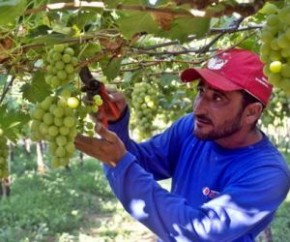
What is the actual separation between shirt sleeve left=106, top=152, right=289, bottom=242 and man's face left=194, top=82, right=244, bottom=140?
9.6 inches

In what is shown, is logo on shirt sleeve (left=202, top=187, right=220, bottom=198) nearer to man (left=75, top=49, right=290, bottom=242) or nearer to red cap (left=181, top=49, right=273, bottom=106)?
man (left=75, top=49, right=290, bottom=242)

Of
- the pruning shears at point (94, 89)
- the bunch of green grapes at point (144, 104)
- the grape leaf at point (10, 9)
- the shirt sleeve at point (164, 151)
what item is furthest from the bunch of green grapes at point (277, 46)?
the bunch of green grapes at point (144, 104)

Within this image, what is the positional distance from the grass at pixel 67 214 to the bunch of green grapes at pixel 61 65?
6343mm

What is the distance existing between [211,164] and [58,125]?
3.12ft

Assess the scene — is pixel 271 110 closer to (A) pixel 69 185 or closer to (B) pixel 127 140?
(B) pixel 127 140

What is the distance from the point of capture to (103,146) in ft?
6.18

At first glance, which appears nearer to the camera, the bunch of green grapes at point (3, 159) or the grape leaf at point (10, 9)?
the grape leaf at point (10, 9)

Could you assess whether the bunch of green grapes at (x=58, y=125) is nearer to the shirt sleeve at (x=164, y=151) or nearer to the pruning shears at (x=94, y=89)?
the pruning shears at (x=94, y=89)

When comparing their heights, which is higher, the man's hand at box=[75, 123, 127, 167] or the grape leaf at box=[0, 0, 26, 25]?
the grape leaf at box=[0, 0, 26, 25]

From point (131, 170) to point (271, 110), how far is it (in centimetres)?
302

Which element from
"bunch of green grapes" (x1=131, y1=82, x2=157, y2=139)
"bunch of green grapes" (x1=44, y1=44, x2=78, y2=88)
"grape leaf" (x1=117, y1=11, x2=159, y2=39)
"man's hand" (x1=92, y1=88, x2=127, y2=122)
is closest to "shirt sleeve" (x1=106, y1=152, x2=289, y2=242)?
"man's hand" (x1=92, y1=88, x2=127, y2=122)

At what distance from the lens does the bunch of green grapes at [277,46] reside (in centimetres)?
103

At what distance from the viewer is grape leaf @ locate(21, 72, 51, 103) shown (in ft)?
6.51

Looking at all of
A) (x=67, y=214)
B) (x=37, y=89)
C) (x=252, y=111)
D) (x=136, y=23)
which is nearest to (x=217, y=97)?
(x=252, y=111)
